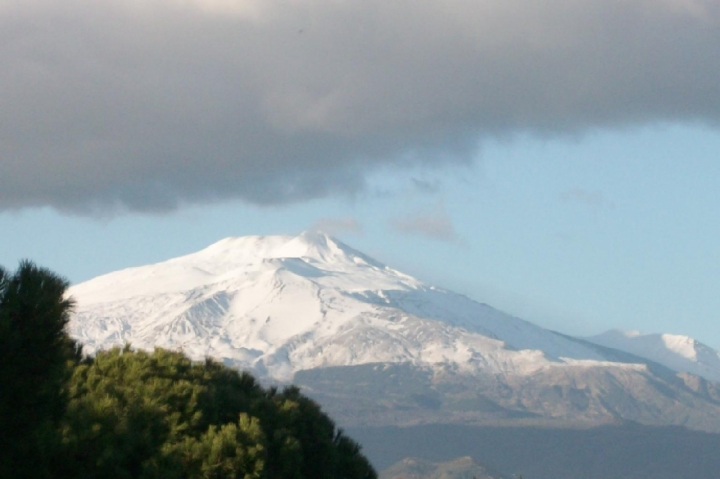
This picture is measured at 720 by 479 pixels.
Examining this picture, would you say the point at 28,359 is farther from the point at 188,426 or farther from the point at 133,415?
the point at 188,426

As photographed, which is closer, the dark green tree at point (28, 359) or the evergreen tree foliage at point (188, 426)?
the dark green tree at point (28, 359)

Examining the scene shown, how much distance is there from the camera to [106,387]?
4238cm

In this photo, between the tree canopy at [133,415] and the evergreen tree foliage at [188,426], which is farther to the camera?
the evergreen tree foliage at [188,426]

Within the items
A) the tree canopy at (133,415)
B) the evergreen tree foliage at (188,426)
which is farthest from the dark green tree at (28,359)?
the evergreen tree foliage at (188,426)

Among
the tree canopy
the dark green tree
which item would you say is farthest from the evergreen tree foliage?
the dark green tree

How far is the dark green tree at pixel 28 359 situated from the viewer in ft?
88.3

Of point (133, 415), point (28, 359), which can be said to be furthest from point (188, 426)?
point (28, 359)

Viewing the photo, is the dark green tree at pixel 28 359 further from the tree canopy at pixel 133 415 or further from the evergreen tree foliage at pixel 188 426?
the evergreen tree foliage at pixel 188 426

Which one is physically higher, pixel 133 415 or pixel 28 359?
pixel 28 359

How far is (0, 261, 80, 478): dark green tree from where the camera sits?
2691cm

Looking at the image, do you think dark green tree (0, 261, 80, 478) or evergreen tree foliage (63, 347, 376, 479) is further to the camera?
evergreen tree foliage (63, 347, 376, 479)

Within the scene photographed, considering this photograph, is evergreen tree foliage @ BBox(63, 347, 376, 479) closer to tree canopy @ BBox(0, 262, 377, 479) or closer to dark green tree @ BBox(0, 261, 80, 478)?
tree canopy @ BBox(0, 262, 377, 479)

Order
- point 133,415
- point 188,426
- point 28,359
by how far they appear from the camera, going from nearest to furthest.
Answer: point 28,359 < point 133,415 < point 188,426

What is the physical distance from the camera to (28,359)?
2714 centimetres
